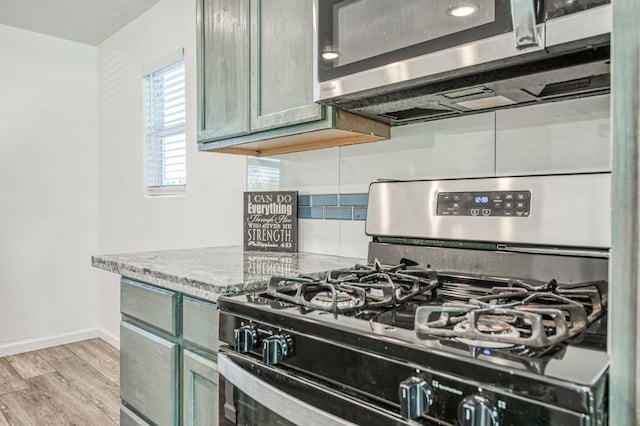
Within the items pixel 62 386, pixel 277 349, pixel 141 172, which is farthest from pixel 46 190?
pixel 277 349

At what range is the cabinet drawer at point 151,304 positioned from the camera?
4.62 ft

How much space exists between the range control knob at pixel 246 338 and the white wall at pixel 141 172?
1.37m

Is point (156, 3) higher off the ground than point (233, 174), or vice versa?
point (156, 3)

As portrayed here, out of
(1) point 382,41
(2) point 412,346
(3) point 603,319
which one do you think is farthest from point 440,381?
(1) point 382,41

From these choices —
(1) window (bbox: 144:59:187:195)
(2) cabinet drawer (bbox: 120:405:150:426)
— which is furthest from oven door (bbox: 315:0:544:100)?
(1) window (bbox: 144:59:187:195)

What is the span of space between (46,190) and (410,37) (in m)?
3.50

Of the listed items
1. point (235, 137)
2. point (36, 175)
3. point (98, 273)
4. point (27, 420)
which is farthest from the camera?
point (98, 273)

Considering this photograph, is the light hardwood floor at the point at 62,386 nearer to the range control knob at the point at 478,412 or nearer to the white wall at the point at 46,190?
the white wall at the point at 46,190

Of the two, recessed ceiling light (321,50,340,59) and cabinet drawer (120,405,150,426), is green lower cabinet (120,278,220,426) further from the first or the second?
recessed ceiling light (321,50,340,59)

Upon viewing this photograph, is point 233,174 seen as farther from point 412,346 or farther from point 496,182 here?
point 412,346

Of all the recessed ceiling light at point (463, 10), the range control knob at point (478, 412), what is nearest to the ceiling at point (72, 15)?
the recessed ceiling light at point (463, 10)

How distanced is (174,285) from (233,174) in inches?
44.4

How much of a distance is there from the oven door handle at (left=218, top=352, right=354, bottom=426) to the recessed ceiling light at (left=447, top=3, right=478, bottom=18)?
92 cm

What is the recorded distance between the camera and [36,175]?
138 inches
